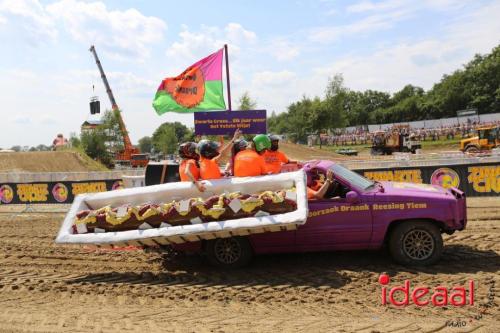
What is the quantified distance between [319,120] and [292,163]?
5082 centimetres

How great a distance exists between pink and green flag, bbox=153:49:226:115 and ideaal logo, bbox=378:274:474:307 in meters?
8.67

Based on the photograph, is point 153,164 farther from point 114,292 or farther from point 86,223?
point 114,292

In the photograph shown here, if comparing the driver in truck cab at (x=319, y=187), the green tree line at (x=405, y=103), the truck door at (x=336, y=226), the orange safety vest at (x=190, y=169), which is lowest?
the truck door at (x=336, y=226)

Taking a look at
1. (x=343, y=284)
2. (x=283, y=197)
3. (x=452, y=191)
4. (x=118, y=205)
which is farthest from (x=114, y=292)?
(x=452, y=191)

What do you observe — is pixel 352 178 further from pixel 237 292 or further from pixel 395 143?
pixel 395 143

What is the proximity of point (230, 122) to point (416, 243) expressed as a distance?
668 cm

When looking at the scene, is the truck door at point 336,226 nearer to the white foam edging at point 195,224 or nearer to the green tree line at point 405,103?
the white foam edging at point 195,224

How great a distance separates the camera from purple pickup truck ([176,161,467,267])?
6805 mm

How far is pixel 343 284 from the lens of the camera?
6.21 m

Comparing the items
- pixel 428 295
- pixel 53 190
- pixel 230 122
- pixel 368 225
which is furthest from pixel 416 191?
pixel 53 190

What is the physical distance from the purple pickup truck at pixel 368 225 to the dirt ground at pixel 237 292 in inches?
11.3

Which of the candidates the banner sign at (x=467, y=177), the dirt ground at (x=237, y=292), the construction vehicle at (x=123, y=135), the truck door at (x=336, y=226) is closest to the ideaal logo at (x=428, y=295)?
the dirt ground at (x=237, y=292)

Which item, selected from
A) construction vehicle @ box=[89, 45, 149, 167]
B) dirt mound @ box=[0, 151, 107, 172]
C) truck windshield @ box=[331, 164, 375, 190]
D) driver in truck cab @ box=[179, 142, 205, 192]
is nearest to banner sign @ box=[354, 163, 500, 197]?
truck windshield @ box=[331, 164, 375, 190]

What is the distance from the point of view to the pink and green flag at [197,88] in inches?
529
